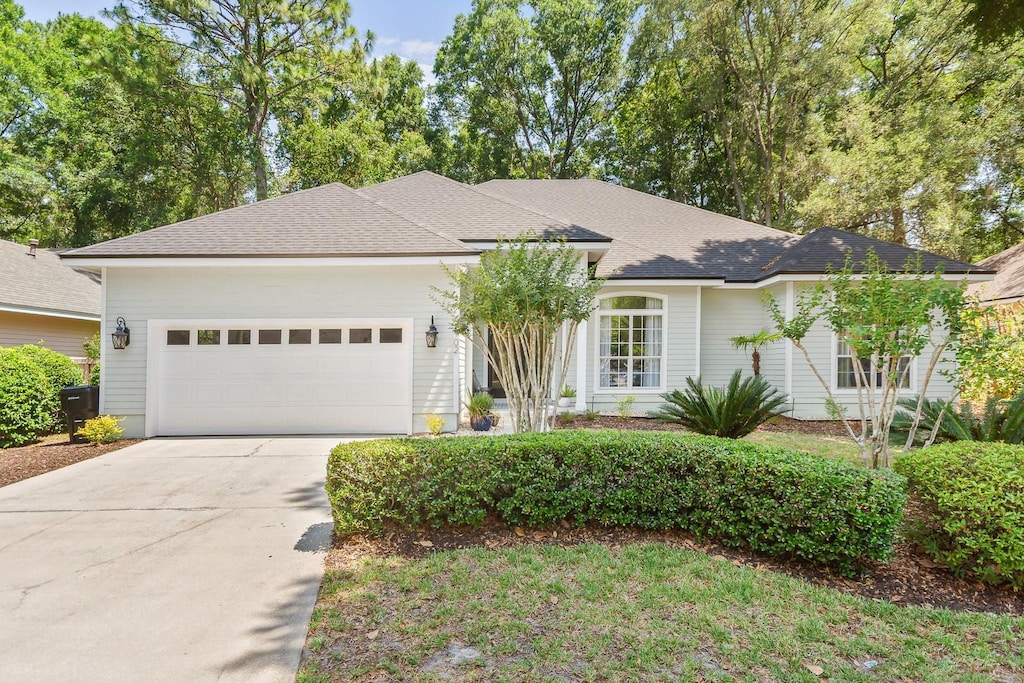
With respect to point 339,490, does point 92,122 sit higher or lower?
higher

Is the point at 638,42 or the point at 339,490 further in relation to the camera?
the point at 638,42

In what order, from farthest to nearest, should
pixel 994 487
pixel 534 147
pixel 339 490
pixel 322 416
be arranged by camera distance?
pixel 534 147 → pixel 322 416 → pixel 339 490 → pixel 994 487

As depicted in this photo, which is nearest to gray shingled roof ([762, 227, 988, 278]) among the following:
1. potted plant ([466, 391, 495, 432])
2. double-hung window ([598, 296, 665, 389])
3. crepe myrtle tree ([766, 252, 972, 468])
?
double-hung window ([598, 296, 665, 389])

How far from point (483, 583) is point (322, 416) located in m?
6.17

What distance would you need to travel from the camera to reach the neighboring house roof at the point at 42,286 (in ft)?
40.5

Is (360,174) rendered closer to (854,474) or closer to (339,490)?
(339,490)

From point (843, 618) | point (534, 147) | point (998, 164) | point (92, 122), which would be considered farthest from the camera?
point (534, 147)

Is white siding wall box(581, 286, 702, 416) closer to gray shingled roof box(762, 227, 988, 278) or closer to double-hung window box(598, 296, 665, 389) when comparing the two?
double-hung window box(598, 296, 665, 389)

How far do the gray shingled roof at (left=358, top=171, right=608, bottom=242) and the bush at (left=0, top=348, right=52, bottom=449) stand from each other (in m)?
6.97

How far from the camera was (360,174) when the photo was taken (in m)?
21.2

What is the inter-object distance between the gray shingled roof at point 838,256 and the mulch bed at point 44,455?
1224cm

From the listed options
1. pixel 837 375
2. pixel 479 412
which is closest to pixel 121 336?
pixel 479 412

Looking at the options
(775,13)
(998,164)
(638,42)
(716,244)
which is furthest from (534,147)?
(998,164)

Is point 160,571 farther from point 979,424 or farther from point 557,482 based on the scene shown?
point 979,424
